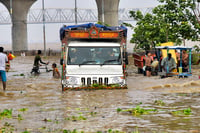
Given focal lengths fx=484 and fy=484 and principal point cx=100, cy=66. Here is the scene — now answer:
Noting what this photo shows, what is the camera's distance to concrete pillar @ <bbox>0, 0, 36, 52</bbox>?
77.9 metres

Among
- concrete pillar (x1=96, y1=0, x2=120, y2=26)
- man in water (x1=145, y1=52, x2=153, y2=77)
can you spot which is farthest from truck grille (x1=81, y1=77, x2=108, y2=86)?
concrete pillar (x1=96, y1=0, x2=120, y2=26)

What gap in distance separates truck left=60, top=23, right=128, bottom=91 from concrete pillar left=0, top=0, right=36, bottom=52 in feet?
200

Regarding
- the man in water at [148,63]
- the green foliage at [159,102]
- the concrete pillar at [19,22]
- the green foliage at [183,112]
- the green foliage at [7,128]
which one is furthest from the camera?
the concrete pillar at [19,22]

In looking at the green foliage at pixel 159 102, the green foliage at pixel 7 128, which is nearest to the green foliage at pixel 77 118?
the green foliage at pixel 7 128

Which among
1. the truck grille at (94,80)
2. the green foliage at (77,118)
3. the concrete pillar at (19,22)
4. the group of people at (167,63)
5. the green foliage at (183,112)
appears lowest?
the green foliage at (77,118)

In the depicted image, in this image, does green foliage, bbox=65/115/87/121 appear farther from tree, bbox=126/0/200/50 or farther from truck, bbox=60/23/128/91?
tree, bbox=126/0/200/50

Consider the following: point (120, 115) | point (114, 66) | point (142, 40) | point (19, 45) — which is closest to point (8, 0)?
point (19, 45)

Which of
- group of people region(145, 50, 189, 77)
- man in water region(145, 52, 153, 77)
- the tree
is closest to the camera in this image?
group of people region(145, 50, 189, 77)

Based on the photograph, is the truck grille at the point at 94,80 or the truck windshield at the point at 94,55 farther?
the truck windshield at the point at 94,55

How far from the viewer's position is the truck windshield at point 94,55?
1717cm

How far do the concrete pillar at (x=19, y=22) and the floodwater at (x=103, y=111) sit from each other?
61.1m

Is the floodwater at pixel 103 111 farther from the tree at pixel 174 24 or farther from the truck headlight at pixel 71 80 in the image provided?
the tree at pixel 174 24

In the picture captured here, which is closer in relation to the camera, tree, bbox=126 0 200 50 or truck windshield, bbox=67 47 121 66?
truck windshield, bbox=67 47 121 66

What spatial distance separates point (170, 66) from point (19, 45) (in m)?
59.4
